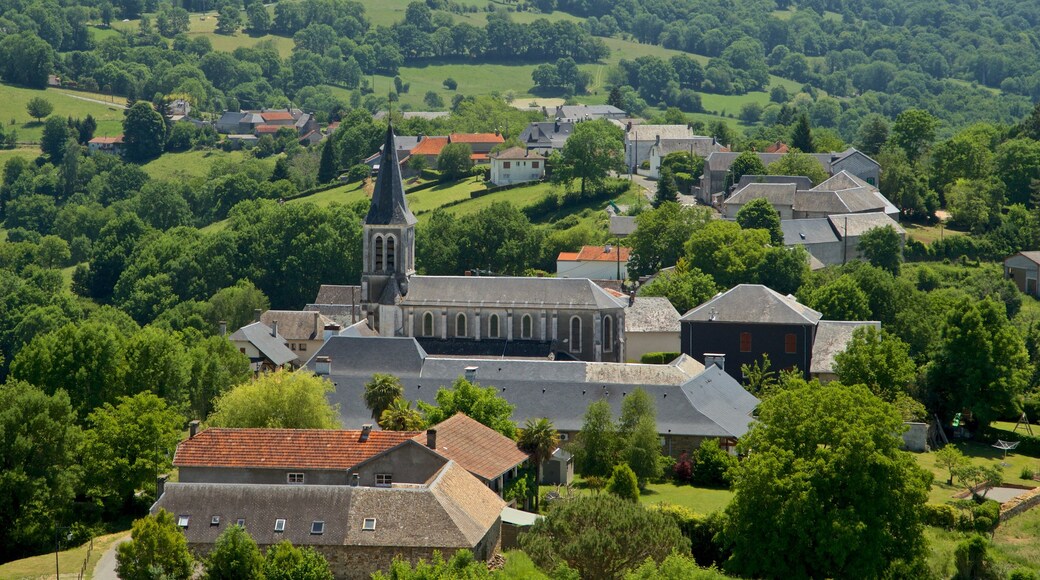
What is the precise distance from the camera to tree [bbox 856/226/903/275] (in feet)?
353

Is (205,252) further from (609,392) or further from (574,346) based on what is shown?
(609,392)

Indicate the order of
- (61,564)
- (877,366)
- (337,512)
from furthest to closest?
(877,366), (61,564), (337,512)

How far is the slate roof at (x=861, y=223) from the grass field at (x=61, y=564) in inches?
2441

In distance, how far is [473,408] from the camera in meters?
69.2

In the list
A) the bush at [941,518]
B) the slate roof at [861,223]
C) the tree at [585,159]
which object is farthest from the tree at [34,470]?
the tree at [585,159]

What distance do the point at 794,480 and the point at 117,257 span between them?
97.3 metres

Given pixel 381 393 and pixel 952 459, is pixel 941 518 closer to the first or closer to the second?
pixel 952 459

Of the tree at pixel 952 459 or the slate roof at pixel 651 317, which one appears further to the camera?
the slate roof at pixel 651 317

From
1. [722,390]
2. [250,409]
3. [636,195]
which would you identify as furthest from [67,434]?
[636,195]

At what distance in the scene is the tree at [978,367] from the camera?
258 ft

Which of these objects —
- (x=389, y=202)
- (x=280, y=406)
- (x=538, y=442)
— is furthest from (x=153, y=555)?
(x=389, y=202)

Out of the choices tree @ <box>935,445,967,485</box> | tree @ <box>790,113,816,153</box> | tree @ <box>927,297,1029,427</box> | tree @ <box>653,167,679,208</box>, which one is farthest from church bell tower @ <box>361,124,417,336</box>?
tree @ <box>790,113,816,153</box>

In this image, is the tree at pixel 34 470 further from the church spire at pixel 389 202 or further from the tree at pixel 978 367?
the tree at pixel 978 367

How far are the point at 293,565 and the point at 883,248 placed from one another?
6469cm
